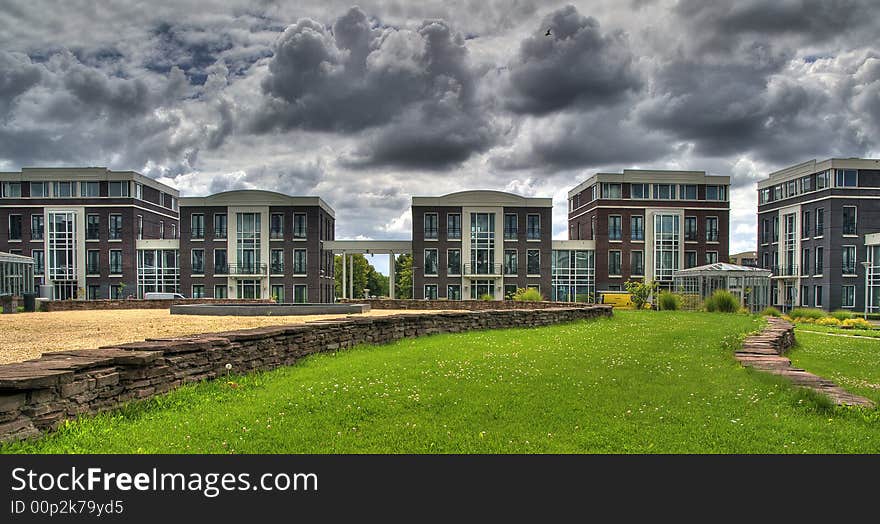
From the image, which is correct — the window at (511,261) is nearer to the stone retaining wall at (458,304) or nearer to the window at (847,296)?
the stone retaining wall at (458,304)

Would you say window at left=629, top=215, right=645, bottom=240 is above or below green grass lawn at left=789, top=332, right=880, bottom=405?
above

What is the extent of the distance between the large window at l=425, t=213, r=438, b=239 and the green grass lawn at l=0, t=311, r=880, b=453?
42977 mm

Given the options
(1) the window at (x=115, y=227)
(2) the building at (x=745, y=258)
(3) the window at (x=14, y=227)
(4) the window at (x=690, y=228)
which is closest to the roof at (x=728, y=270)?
(4) the window at (x=690, y=228)

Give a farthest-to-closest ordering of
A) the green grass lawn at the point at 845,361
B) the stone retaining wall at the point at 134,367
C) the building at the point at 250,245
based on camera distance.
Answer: the building at the point at 250,245 → the green grass lawn at the point at 845,361 → the stone retaining wall at the point at 134,367

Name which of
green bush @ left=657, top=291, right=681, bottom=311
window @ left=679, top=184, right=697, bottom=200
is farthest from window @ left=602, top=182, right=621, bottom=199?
green bush @ left=657, top=291, right=681, bottom=311

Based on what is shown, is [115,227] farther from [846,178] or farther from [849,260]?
[846,178]

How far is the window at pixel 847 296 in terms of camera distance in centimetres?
4866

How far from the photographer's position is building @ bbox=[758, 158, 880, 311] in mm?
49031

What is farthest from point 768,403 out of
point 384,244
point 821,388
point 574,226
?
point 574,226

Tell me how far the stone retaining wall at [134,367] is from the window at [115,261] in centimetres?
5131

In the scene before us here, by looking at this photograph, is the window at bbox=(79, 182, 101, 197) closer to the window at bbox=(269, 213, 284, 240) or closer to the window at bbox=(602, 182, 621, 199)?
the window at bbox=(269, 213, 284, 240)

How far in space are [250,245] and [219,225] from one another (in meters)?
3.47

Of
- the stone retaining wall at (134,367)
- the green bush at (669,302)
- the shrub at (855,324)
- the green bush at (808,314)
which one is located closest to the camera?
the stone retaining wall at (134,367)
